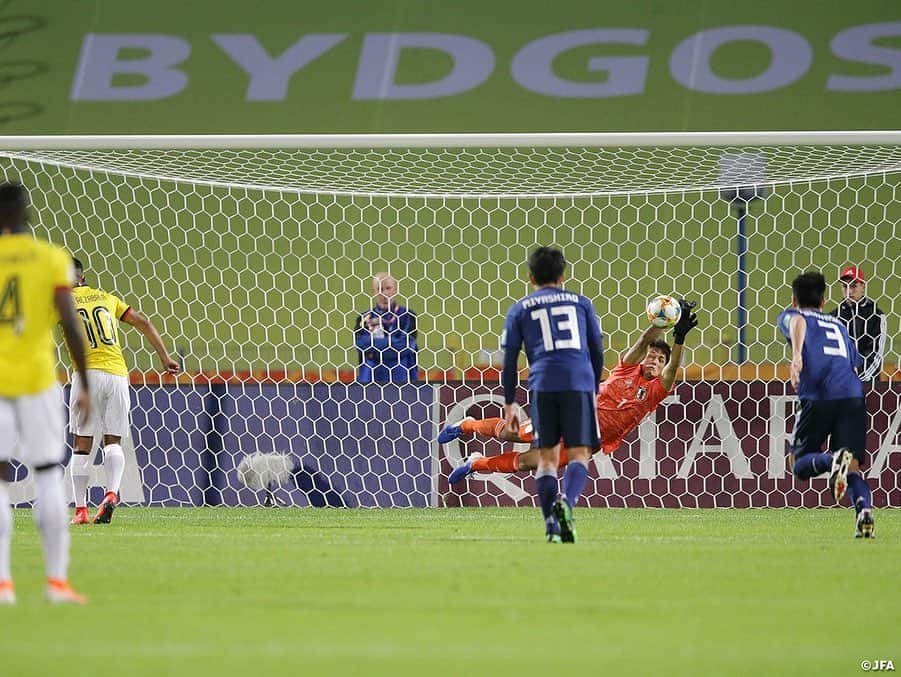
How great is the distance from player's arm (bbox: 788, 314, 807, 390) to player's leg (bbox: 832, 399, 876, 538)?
35 centimetres

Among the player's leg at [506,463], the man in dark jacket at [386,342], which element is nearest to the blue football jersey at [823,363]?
the player's leg at [506,463]

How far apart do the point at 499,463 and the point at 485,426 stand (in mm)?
308

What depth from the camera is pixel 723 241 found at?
15195 millimetres

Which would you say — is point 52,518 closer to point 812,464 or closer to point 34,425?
point 34,425

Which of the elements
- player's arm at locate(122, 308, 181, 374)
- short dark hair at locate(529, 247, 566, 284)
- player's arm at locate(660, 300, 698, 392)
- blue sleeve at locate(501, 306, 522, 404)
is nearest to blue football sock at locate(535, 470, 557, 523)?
blue sleeve at locate(501, 306, 522, 404)

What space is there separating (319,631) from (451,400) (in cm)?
779

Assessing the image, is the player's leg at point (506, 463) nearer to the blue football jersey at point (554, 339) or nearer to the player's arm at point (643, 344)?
the player's arm at point (643, 344)

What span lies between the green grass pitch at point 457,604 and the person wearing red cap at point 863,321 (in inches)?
140

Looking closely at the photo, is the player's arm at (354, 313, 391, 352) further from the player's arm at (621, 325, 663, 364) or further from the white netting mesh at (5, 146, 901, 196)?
the player's arm at (621, 325, 663, 364)

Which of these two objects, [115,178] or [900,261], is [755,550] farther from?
[115,178]

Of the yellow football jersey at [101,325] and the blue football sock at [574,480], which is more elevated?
the yellow football jersey at [101,325]

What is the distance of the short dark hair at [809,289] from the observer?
930cm

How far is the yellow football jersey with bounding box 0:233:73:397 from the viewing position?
18.1 feet
